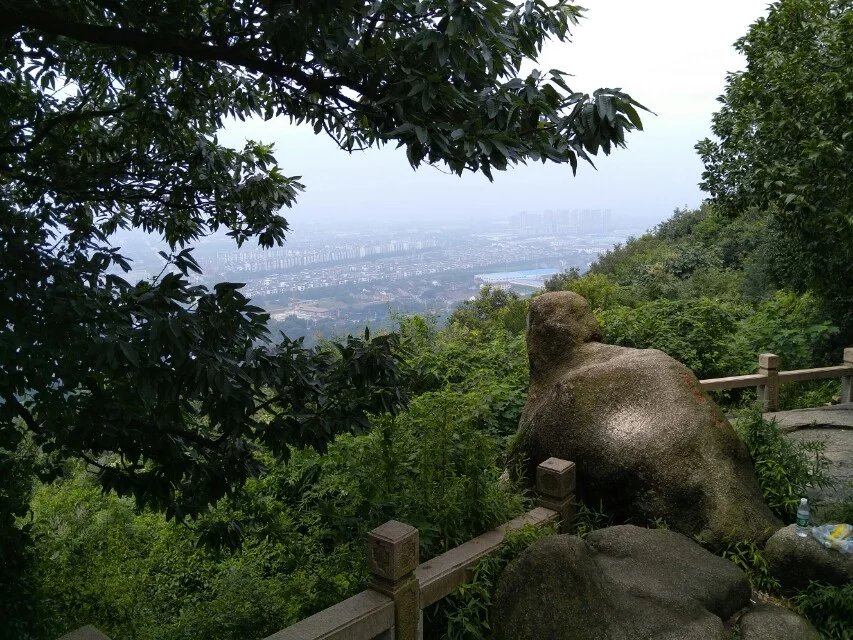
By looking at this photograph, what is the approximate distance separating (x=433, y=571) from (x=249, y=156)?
3.42 m

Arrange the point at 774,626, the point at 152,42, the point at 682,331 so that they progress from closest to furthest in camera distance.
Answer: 1. the point at 152,42
2. the point at 774,626
3. the point at 682,331

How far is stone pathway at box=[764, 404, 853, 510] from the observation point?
5.97m

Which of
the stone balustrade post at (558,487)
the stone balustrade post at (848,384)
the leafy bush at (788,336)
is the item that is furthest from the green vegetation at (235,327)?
the leafy bush at (788,336)

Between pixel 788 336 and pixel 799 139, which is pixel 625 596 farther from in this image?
pixel 788 336

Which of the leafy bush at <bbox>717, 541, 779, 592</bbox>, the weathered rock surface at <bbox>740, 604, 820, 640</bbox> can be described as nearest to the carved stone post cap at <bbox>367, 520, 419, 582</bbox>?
the weathered rock surface at <bbox>740, 604, 820, 640</bbox>

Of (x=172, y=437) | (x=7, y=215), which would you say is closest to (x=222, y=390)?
(x=172, y=437)

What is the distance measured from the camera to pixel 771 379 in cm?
884

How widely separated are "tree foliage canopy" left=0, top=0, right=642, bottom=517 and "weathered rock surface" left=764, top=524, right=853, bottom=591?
11.5ft

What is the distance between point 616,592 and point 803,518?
194 cm

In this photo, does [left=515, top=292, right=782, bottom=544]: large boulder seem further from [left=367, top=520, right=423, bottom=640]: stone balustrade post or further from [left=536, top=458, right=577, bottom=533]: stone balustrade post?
[left=367, top=520, right=423, bottom=640]: stone balustrade post

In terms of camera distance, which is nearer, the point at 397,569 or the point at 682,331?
the point at 397,569

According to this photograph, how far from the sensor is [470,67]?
307cm

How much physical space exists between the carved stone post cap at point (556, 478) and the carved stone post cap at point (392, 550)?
67.7 inches

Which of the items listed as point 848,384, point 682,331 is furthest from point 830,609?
point 682,331
